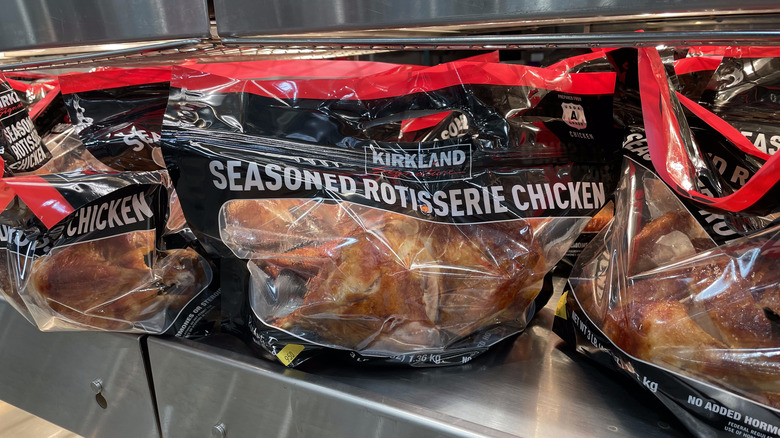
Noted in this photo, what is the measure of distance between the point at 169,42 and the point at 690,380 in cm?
65

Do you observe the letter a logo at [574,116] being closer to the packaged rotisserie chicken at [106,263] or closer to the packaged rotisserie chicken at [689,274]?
the packaged rotisserie chicken at [689,274]

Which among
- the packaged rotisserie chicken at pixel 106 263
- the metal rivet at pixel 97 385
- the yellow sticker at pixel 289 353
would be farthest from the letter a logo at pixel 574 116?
the metal rivet at pixel 97 385

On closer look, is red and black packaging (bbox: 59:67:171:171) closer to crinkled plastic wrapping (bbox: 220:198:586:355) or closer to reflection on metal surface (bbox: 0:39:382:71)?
reflection on metal surface (bbox: 0:39:382:71)

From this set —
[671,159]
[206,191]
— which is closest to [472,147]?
[671,159]

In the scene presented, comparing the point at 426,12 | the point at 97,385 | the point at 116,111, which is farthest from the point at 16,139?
the point at 426,12

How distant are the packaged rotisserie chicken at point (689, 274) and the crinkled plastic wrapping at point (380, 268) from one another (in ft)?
0.26

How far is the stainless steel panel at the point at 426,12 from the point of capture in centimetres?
38

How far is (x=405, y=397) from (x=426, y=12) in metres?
0.41

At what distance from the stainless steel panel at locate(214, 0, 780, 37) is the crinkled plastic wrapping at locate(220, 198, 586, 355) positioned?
0.65ft

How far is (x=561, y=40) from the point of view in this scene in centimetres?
49

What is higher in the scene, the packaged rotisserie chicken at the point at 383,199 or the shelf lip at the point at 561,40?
the shelf lip at the point at 561,40

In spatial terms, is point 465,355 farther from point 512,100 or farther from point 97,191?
point 97,191

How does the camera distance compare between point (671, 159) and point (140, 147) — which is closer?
point (671, 159)

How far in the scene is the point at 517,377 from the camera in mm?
619
